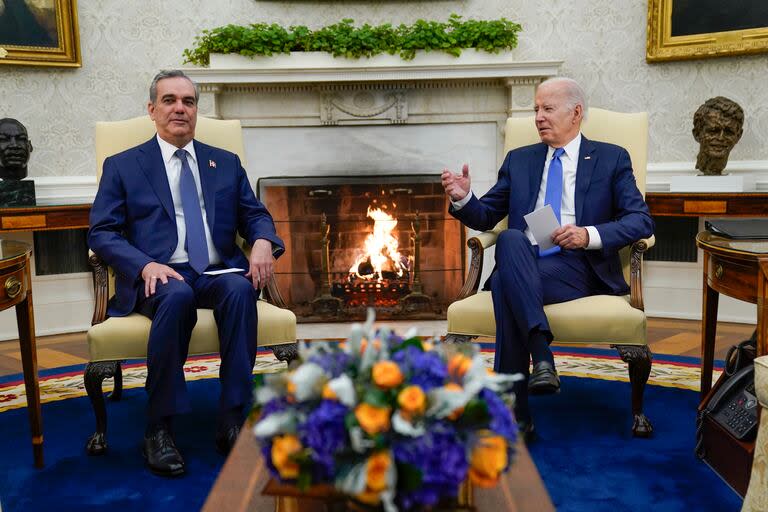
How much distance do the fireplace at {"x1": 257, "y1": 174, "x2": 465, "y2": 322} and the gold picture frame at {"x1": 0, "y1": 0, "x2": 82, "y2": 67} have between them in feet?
4.88

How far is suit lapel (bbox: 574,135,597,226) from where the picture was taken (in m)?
2.86

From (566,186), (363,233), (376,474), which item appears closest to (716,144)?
(566,186)

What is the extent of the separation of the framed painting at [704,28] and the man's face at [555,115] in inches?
75.3

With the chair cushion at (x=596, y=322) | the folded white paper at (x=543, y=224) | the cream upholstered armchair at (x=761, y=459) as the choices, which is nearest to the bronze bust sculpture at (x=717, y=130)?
the folded white paper at (x=543, y=224)

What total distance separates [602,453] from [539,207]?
103 centimetres

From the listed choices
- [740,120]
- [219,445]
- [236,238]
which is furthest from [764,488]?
[740,120]

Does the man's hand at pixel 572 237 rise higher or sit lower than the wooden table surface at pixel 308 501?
higher

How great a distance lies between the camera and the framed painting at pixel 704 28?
421 cm

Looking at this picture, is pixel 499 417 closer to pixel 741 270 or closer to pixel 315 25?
pixel 741 270

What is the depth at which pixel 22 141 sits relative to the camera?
3.98 meters

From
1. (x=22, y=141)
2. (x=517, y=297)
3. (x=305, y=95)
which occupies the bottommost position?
(x=517, y=297)

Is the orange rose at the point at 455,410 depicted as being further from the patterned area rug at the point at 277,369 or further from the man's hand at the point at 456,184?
the patterned area rug at the point at 277,369

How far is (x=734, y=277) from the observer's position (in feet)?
7.38

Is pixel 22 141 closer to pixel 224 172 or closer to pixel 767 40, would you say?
pixel 224 172
